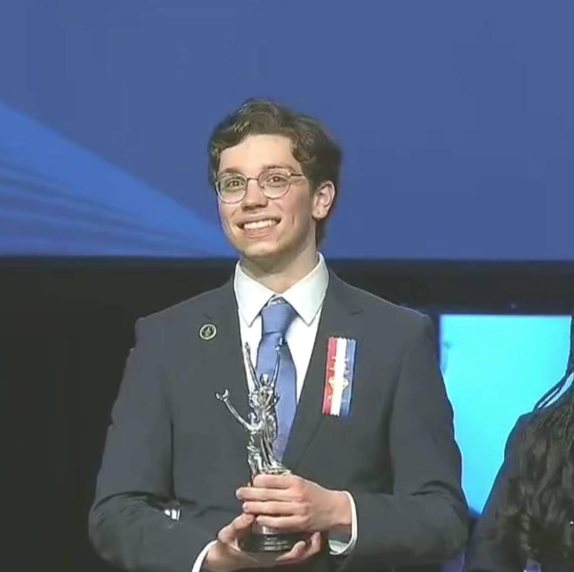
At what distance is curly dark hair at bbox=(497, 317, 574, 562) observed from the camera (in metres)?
1.89

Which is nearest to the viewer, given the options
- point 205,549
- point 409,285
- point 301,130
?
point 205,549

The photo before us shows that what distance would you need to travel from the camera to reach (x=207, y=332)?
2.03 meters

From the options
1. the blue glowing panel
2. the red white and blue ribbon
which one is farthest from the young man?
the blue glowing panel

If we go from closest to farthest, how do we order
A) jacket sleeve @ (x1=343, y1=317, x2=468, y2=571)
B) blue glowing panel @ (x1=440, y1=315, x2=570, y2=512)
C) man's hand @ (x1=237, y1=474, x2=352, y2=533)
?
man's hand @ (x1=237, y1=474, x2=352, y2=533) < jacket sleeve @ (x1=343, y1=317, x2=468, y2=571) < blue glowing panel @ (x1=440, y1=315, x2=570, y2=512)

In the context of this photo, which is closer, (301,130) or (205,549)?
(205,549)

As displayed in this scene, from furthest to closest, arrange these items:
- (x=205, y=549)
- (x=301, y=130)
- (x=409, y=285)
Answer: (x=409, y=285) → (x=301, y=130) → (x=205, y=549)

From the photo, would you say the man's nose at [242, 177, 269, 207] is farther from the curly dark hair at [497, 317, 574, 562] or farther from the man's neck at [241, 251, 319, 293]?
the curly dark hair at [497, 317, 574, 562]

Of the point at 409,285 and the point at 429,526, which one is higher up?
the point at 409,285

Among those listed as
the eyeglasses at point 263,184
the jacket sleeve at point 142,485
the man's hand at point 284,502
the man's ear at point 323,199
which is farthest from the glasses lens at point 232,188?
the man's hand at point 284,502

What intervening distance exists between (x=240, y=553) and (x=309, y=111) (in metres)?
1.61

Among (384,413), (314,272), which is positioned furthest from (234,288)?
(384,413)

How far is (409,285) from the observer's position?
→ 10.6 ft

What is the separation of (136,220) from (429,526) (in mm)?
1557

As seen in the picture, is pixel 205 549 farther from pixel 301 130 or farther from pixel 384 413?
pixel 301 130
